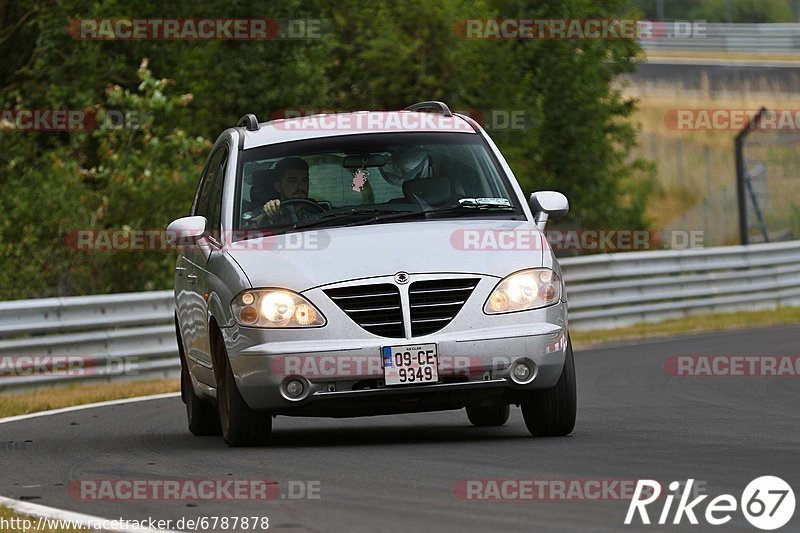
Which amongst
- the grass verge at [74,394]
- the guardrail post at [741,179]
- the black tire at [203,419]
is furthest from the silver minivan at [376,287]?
the guardrail post at [741,179]

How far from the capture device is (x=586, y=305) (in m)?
22.7

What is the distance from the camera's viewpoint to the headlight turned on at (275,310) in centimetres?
930

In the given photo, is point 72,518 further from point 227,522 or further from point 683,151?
point 683,151

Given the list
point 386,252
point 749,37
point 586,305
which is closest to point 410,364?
point 386,252

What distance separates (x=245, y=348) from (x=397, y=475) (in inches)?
65.4

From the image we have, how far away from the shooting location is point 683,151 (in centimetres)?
4997

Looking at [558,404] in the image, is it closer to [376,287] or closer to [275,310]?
[376,287]

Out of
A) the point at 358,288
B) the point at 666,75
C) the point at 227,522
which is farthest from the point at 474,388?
the point at 666,75

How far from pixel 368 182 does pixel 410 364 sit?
Answer: 1.58 meters

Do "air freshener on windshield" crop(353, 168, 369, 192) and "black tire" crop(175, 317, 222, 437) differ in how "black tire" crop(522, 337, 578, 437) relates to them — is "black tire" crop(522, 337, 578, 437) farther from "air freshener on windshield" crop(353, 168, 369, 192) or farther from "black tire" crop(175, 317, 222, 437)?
"black tire" crop(175, 317, 222, 437)

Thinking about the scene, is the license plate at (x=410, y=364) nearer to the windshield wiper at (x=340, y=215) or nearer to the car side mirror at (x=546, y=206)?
the windshield wiper at (x=340, y=215)

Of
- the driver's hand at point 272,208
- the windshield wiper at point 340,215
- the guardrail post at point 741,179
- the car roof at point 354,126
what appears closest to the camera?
the windshield wiper at point 340,215

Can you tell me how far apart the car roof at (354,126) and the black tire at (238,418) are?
1.55 meters

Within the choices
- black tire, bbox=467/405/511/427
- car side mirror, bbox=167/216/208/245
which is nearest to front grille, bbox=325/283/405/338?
car side mirror, bbox=167/216/208/245
